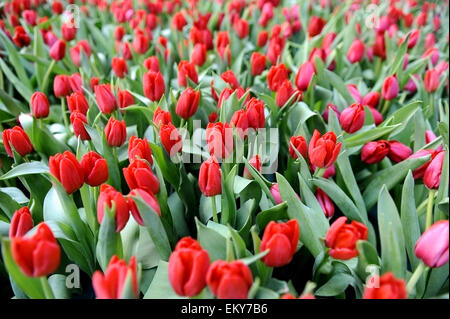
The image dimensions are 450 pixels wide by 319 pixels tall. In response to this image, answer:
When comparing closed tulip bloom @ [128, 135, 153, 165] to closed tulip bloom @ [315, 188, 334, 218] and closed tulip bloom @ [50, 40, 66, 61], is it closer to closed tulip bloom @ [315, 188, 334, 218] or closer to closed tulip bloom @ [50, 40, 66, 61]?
closed tulip bloom @ [315, 188, 334, 218]

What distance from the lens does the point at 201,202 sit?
2.75 feet

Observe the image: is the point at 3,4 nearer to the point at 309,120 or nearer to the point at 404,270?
the point at 309,120

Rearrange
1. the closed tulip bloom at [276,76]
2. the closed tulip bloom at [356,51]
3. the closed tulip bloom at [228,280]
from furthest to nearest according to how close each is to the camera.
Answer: the closed tulip bloom at [356,51], the closed tulip bloom at [276,76], the closed tulip bloom at [228,280]

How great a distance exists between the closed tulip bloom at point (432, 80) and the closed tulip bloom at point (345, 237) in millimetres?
787

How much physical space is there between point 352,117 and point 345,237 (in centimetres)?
40

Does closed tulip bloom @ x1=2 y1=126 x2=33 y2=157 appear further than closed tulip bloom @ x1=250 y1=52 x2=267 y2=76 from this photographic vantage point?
No

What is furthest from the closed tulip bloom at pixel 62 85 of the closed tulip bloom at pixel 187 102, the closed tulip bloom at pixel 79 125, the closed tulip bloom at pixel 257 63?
the closed tulip bloom at pixel 257 63

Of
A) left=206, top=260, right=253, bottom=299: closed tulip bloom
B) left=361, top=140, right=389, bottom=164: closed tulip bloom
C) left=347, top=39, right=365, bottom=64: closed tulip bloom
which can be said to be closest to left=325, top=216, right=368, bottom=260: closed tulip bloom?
left=206, top=260, right=253, bottom=299: closed tulip bloom

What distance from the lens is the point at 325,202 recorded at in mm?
808

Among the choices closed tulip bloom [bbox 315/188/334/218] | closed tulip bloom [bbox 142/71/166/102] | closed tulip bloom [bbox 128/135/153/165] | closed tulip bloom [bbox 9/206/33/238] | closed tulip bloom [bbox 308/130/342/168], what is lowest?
closed tulip bloom [bbox 315/188/334/218]

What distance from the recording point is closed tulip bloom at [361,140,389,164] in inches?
35.5

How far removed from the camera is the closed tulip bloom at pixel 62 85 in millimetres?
1107

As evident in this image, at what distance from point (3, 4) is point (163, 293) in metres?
1.72

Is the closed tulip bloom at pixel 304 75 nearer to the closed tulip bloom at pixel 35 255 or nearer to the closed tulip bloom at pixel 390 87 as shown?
the closed tulip bloom at pixel 390 87
